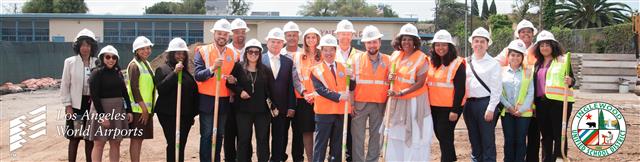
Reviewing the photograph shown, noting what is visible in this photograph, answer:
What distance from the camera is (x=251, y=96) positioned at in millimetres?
7336

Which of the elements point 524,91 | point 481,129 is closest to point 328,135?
point 481,129

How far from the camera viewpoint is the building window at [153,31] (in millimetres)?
50469

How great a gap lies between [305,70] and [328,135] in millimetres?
786

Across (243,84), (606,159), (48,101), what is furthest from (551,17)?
(243,84)

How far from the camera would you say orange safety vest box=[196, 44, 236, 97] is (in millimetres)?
7461

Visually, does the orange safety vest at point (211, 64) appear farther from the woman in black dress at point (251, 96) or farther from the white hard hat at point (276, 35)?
the white hard hat at point (276, 35)

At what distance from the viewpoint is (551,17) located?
49844 millimetres

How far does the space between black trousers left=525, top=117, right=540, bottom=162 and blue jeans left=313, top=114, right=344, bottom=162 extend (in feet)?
7.18

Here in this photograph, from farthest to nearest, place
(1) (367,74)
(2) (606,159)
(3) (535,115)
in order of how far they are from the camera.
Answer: (2) (606,159) → (3) (535,115) → (1) (367,74)

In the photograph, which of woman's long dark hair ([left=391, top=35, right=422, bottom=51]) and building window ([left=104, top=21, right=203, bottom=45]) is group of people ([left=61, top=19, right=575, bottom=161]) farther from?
building window ([left=104, top=21, right=203, bottom=45])

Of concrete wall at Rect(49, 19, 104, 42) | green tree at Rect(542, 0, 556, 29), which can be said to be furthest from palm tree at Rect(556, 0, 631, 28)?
concrete wall at Rect(49, 19, 104, 42)

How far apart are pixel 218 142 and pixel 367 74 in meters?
1.86

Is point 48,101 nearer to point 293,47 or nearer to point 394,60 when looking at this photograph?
point 293,47

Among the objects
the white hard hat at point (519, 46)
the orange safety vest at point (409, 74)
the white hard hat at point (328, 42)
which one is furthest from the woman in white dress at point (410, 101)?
the white hard hat at point (519, 46)
